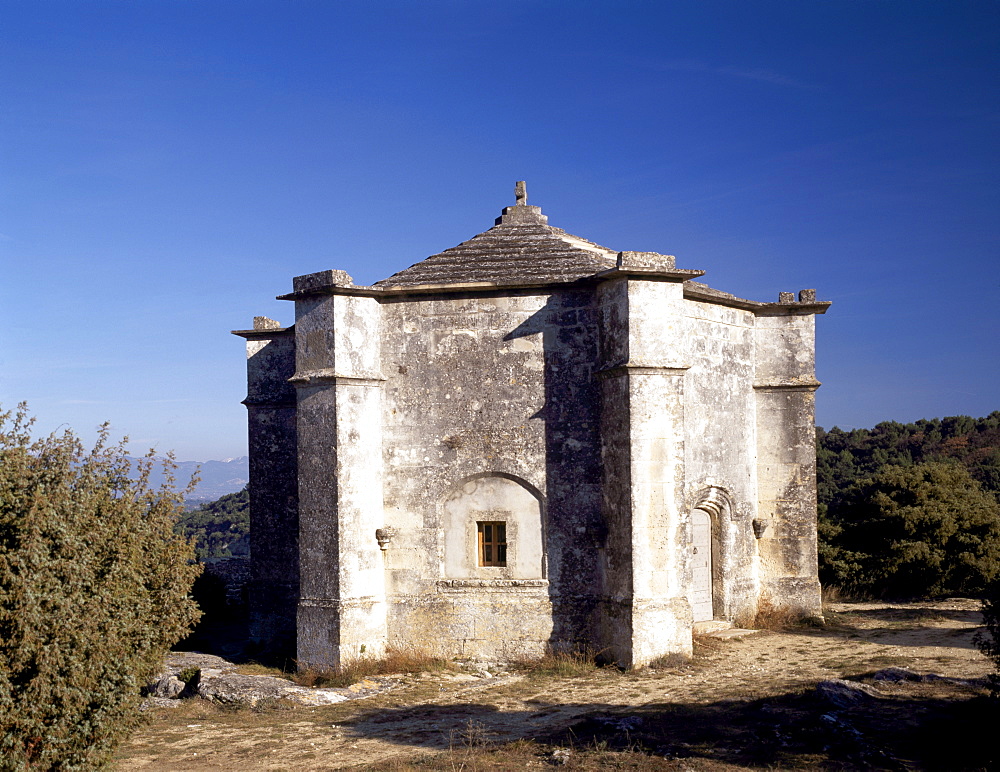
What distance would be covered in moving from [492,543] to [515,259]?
4.47 meters

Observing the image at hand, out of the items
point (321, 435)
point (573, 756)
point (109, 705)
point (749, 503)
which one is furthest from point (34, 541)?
point (749, 503)

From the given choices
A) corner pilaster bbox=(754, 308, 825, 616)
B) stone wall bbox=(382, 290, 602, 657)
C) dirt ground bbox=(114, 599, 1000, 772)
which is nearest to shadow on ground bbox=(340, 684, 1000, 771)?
dirt ground bbox=(114, 599, 1000, 772)

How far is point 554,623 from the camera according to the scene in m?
11.8

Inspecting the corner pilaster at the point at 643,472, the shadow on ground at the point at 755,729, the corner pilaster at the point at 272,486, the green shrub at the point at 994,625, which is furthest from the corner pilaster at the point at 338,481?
the green shrub at the point at 994,625

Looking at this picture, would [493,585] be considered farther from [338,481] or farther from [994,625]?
[994,625]

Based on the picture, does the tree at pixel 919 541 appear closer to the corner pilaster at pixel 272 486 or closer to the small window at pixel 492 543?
the small window at pixel 492 543

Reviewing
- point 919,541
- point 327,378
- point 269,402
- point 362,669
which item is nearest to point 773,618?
point 919,541

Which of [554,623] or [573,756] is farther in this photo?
[554,623]

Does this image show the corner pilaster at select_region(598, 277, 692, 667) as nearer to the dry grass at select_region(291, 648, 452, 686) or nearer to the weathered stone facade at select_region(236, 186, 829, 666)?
the weathered stone facade at select_region(236, 186, 829, 666)

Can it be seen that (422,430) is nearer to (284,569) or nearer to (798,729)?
(284,569)

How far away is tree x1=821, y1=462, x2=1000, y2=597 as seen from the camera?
1647 cm

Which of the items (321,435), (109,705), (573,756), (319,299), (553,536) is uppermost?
(319,299)

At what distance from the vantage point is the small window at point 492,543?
12.2 m

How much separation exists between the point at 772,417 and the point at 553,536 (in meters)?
5.37
